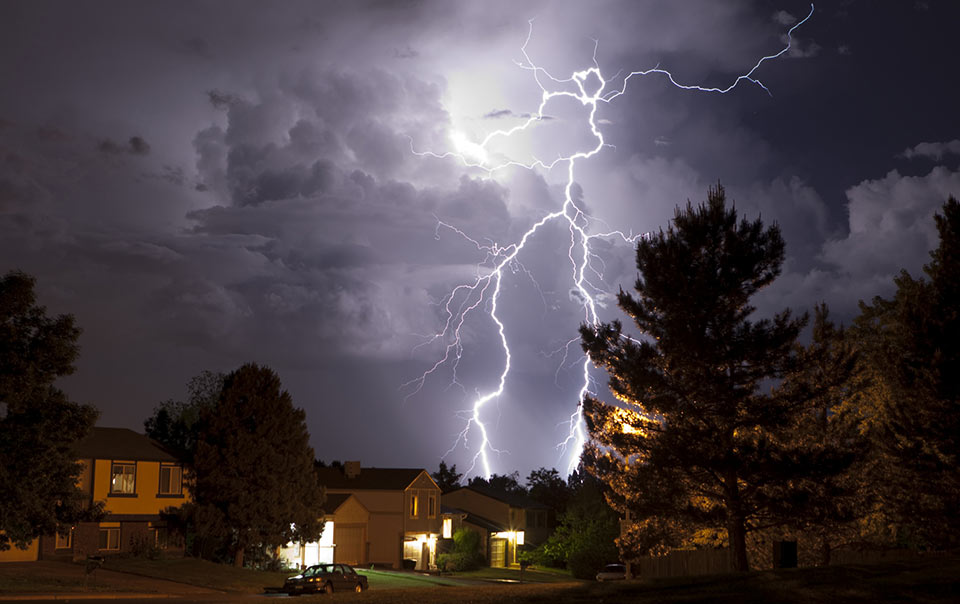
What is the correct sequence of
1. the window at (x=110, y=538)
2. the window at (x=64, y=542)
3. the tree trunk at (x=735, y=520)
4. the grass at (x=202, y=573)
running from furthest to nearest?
the window at (x=110, y=538)
the window at (x=64, y=542)
the grass at (x=202, y=573)
the tree trunk at (x=735, y=520)

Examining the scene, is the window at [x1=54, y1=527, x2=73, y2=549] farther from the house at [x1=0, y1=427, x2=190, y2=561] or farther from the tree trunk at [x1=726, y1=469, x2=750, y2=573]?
the tree trunk at [x1=726, y1=469, x2=750, y2=573]

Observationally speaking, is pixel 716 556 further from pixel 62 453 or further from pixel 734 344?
pixel 62 453

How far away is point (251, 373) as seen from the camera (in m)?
→ 39.9

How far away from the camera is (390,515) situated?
55938mm

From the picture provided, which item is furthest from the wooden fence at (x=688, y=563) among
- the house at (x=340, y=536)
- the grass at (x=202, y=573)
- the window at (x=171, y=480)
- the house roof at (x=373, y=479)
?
the house roof at (x=373, y=479)

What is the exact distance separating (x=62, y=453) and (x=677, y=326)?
18.7 meters

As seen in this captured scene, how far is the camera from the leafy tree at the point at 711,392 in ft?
76.9

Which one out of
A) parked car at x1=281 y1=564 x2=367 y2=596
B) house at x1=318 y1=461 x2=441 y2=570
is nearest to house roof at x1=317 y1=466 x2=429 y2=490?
house at x1=318 y1=461 x2=441 y2=570

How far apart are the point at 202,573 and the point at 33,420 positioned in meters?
12.0

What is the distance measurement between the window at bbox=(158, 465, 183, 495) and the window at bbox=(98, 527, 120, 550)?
9.31 ft

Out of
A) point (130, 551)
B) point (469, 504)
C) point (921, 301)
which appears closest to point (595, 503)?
point (469, 504)

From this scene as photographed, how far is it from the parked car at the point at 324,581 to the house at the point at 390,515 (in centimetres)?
1991

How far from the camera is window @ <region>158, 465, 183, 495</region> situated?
41312 millimetres

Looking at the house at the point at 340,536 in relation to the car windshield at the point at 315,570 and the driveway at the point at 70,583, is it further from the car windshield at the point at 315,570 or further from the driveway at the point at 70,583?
the driveway at the point at 70,583
